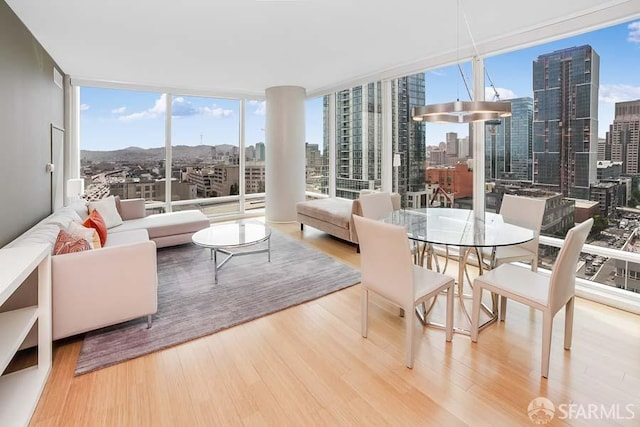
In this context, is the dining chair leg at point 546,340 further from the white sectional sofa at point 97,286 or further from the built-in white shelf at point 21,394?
the built-in white shelf at point 21,394

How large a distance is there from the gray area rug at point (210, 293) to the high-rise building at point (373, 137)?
6.15ft

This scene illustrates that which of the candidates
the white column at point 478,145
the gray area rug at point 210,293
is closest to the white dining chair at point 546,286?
Answer: the gray area rug at point 210,293

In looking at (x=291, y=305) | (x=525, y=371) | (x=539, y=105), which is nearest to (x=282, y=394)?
(x=291, y=305)

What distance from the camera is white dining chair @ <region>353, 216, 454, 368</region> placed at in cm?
205

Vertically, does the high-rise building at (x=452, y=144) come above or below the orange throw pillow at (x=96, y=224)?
above

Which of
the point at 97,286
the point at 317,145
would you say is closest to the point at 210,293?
the point at 97,286

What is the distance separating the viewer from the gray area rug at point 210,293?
235 cm

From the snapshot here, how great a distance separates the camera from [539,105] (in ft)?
11.3

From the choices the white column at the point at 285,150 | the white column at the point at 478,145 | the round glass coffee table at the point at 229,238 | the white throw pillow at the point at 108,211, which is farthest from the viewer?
the white column at the point at 285,150

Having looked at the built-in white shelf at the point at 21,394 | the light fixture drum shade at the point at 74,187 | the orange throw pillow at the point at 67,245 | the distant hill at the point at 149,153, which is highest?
the distant hill at the point at 149,153

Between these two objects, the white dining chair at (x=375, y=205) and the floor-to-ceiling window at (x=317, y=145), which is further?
the floor-to-ceiling window at (x=317, y=145)

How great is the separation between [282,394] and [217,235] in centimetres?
250

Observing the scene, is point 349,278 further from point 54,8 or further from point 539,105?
point 54,8
